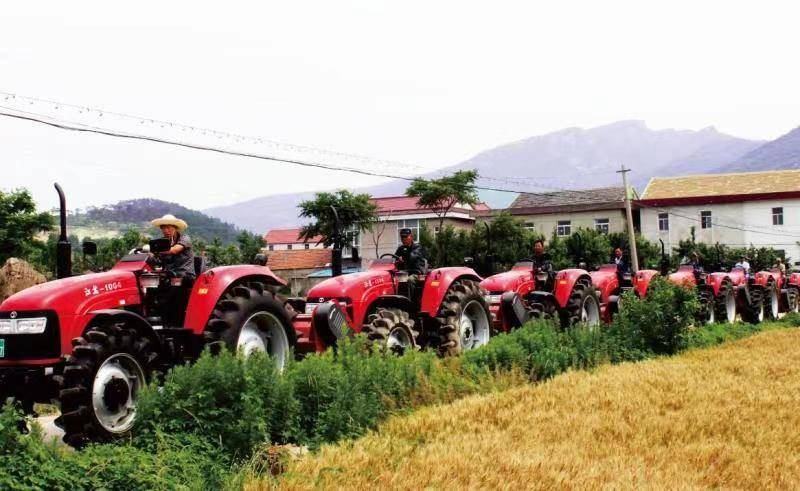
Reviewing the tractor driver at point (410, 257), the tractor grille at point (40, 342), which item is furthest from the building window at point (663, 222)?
the tractor grille at point (40, 342)

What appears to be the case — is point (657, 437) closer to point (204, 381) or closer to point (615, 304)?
point (204, 381)

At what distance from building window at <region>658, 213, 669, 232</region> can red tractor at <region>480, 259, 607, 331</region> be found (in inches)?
1534

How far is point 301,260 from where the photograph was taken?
57000mm

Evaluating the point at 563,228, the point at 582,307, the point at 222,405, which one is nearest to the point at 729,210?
the point at 563,228

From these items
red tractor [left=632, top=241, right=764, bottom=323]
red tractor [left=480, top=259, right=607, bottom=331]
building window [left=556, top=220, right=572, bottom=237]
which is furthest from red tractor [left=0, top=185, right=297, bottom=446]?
building window [left=556, top=220, right=572, bottom=237]

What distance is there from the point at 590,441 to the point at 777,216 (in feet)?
155

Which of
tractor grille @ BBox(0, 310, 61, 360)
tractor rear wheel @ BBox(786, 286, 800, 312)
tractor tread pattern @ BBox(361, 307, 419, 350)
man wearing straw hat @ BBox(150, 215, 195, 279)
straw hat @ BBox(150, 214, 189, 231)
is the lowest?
tractor rear wheel @ BBox(786, 286, 800, 312)

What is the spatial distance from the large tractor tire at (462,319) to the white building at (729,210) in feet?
137

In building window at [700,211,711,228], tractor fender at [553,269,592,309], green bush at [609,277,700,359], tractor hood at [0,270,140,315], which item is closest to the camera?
tractor hood at [0,270,140,315]

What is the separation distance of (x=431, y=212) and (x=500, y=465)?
46972 mm

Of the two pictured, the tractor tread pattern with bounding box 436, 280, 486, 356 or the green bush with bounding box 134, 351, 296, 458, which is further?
the tractor tread pattern with bounding box 436, 280, 486, 356

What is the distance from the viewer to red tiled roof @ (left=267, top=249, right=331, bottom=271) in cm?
5597

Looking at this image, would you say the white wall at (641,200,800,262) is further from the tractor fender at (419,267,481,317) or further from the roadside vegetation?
the roadside vegetation

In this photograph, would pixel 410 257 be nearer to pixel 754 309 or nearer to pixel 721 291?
pixel 721 291
